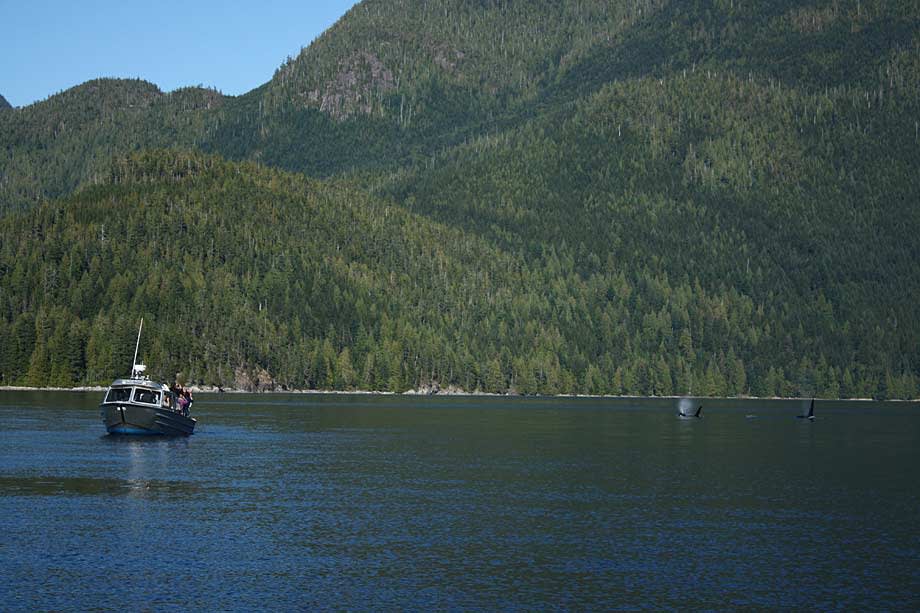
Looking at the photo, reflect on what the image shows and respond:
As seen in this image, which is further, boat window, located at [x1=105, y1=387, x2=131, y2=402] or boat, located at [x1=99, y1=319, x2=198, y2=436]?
boat window, located at [x1=105, y1=387, x2=131, y2=402]

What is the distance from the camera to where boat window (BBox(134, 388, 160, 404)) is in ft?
417

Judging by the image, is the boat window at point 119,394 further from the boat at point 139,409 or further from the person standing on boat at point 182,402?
the person standing on boat at point 182,402

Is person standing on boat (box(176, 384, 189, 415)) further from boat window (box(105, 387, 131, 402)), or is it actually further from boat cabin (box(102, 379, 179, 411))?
boat window (box(105, 387, 131, 402))

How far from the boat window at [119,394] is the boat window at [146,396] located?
89 cm

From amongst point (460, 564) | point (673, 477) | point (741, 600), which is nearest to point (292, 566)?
point (460, 564)

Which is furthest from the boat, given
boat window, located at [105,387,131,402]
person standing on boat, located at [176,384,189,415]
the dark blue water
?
person standing on boat, located at [176,384,189,415]

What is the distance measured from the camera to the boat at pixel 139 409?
411ft

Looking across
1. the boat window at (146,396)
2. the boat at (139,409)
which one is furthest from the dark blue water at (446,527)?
the boat window at (146,396)

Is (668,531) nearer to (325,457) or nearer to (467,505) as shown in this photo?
(467,505)

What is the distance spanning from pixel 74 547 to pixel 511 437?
88.6 meters

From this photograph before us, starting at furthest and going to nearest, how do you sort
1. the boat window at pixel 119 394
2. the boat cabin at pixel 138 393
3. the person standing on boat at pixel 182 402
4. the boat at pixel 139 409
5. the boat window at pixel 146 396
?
the person standing on boat at pixel 182 402 → the boat window at pixel 146 396 → the boat window at pixel 119 394 → the boat at pixel 139 409 → the boat cabin at pixel 138 393

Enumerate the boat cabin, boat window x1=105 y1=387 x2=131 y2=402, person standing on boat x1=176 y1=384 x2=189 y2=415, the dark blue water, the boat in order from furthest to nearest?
person standing on boat x1=176 y1=384 x2=189 y2=415
boat window x1=105 y1=387 x2=131 y2=402
the boat
the boat cabin
the dark blue water

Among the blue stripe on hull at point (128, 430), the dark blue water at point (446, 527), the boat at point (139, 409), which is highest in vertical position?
the boat at point (139, 409)

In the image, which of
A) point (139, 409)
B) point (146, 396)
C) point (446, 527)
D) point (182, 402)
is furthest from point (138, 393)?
point (446, 527)
